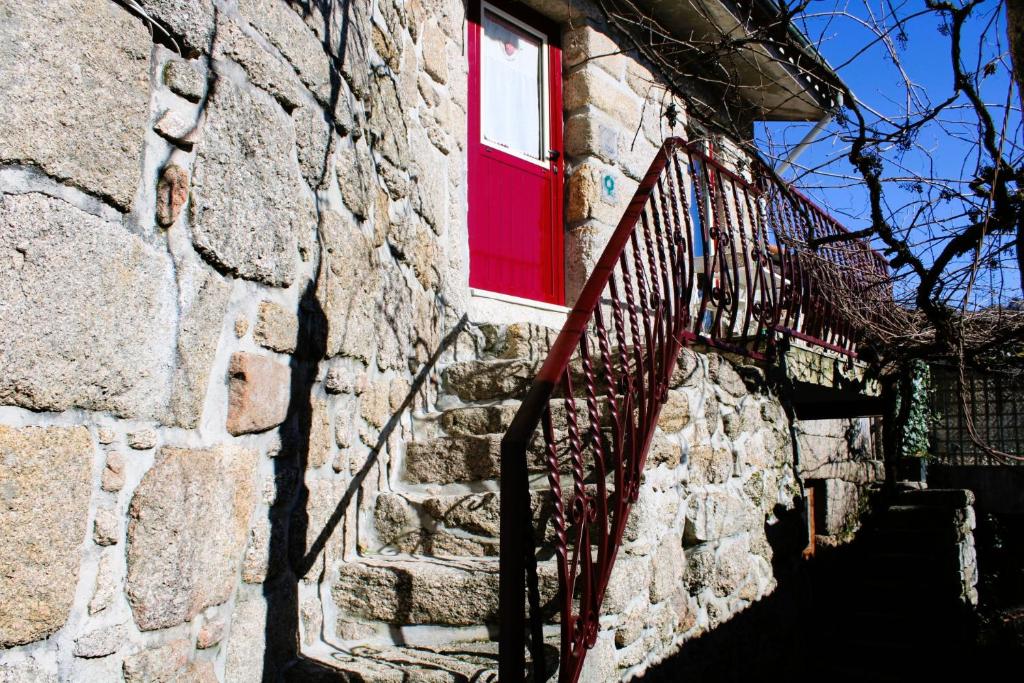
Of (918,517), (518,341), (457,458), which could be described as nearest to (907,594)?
(918,517)

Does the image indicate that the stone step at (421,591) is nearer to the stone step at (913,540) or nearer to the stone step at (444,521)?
the stone step at (444,521)

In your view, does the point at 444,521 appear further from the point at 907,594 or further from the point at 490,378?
the point at 907,594

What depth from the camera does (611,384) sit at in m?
2.05

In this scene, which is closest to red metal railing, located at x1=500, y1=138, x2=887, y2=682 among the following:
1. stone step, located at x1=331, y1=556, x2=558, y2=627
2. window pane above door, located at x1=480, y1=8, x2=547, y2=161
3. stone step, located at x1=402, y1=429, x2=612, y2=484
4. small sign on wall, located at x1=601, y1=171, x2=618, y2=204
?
stone step, located at x1=402, y1=429, x2=612, y2=484

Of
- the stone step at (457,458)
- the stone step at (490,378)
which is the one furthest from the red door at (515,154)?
the stone step at (457,458)

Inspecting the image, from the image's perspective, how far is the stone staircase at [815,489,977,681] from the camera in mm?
3814

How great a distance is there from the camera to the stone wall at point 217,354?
1308 millimetres

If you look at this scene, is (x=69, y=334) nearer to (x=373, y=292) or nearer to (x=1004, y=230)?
(x=373, y=292)

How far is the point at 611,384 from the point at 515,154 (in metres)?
2.37

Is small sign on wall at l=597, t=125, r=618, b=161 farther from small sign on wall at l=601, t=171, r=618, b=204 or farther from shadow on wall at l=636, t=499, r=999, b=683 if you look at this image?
shadow on wall at l=636, t=499, r=999, b=683

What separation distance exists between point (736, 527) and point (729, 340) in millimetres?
790

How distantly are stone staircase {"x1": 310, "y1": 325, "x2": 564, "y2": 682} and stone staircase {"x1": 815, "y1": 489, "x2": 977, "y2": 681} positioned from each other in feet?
6.69

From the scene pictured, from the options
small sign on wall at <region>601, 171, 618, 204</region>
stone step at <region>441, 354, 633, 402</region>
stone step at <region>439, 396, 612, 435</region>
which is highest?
small sign on wall at <region>601, 171, 618, 204</region>

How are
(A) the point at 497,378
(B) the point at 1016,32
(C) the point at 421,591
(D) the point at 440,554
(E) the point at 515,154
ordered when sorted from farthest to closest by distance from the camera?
(E) the point at 515,154 → (A) the point at 497,378 → (D) the point at 440,554 → (C) the point at 421,591 → (B) the point at 1016,32
